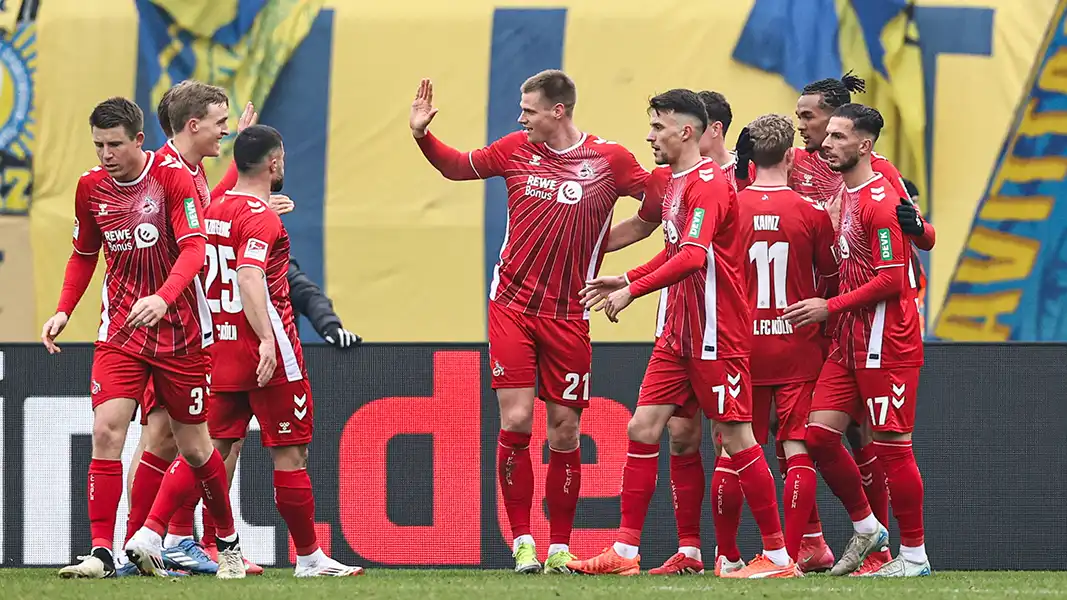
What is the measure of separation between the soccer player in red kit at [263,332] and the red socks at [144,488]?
0.35 metres

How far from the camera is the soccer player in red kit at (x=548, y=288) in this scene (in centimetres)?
704

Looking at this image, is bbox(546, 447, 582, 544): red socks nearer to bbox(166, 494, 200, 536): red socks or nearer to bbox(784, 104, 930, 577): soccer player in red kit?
bbox(784, 104, 930, 577): soccer player in red kit

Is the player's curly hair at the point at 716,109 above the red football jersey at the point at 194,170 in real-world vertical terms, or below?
above

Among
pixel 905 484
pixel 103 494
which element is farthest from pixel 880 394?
pixel 103 494

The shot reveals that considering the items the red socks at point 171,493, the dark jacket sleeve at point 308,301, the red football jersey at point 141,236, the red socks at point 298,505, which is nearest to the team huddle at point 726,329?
the red socks at point 298,505

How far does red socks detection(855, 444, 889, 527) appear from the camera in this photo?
7.39m

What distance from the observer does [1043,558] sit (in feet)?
25.4

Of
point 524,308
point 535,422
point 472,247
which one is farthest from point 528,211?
point 472,247

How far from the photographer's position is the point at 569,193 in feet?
23.3

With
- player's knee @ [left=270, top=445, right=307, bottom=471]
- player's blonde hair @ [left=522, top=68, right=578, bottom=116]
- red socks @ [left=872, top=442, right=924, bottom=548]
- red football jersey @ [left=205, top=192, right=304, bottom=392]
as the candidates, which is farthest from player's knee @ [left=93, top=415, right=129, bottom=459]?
red socks @ [left=872, top=442, right=924, bottom=548]

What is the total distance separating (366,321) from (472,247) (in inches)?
38.4

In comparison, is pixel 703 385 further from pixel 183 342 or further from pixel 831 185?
pixel 183 342

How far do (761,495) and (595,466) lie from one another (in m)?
1.43

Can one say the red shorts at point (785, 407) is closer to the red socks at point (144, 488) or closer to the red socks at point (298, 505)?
the red socks at point (298, 505)
